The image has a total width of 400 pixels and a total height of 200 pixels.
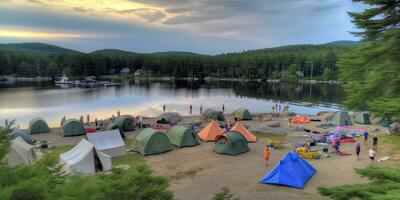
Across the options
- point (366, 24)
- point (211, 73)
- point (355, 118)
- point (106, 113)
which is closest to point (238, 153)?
point (366, 24)

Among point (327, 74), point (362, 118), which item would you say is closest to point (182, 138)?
point (362, 118)

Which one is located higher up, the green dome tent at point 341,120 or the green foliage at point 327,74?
the green foliage at point 327,74

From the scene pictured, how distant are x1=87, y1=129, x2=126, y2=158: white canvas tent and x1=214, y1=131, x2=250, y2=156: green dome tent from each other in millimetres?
7232

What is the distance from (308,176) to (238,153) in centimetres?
738

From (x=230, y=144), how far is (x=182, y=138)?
4604 millimetres

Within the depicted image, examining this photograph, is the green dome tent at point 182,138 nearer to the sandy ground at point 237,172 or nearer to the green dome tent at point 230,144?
the sandy ground at point 237,172

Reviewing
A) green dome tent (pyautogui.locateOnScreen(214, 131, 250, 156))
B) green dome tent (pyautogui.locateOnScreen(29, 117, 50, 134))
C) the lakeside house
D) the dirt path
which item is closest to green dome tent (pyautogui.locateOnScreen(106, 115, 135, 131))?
green dome tent (pyautogui.locateOnScreen(29, 117, 50, 134))

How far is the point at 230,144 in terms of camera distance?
2550 centimetres

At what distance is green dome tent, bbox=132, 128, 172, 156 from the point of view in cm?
2561

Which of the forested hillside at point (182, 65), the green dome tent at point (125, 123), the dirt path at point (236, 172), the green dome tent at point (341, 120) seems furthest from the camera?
the forested hillside at point (182, 65)

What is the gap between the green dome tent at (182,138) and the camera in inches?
1111

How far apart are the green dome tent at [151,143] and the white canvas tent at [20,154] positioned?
7125 millimetres

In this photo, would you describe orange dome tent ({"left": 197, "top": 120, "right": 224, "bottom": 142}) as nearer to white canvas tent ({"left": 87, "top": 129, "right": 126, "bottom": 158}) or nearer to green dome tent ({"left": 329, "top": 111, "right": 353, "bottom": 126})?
white canvas tent ({"left": 87, "top": 129, "right": 126, "bottom": 158})

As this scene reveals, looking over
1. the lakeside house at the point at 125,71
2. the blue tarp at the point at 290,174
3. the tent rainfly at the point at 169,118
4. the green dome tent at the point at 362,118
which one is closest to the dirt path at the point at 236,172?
the blue tarp at the point at 290,174
